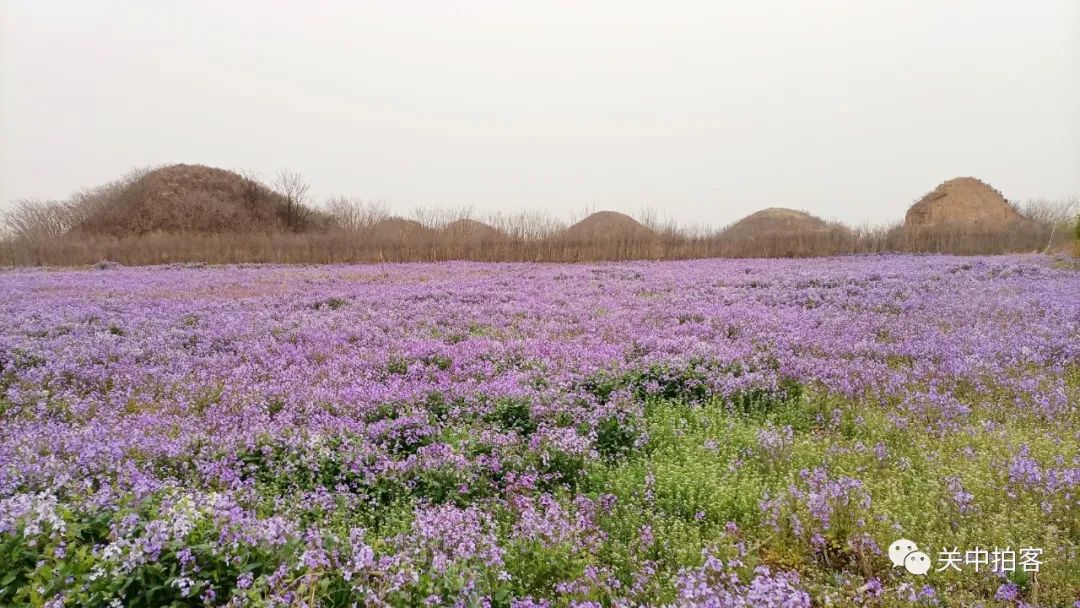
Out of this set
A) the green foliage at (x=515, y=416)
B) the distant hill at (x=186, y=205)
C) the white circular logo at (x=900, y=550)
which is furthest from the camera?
the distant hill at (x=186, y=205)

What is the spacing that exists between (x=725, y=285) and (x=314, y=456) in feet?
48.5

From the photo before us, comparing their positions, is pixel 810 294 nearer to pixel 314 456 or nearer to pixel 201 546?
pixel 314 456

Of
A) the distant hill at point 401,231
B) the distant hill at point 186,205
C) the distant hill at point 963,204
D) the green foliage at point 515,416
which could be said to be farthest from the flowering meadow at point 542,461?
the distant hill at point 186,205

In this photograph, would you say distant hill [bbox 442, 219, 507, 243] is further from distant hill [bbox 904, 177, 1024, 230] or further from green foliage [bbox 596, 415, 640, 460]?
distant hill [bbox 904, 177, 1024, 230]

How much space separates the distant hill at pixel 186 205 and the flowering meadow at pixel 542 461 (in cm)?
5371

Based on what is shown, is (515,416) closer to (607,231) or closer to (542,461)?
(542,461)

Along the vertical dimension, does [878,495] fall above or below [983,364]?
below

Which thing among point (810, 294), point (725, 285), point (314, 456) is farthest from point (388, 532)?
point (725, 285)

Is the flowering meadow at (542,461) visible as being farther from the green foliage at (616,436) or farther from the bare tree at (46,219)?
the bare tree at (46,219)

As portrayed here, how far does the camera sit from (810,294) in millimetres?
14000

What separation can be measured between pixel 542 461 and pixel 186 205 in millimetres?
66302

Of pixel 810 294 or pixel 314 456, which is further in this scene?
pixel 810 294

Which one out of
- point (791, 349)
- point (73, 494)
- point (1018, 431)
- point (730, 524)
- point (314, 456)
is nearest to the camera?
point (73, 494)

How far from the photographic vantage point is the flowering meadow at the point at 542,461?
116 inches
